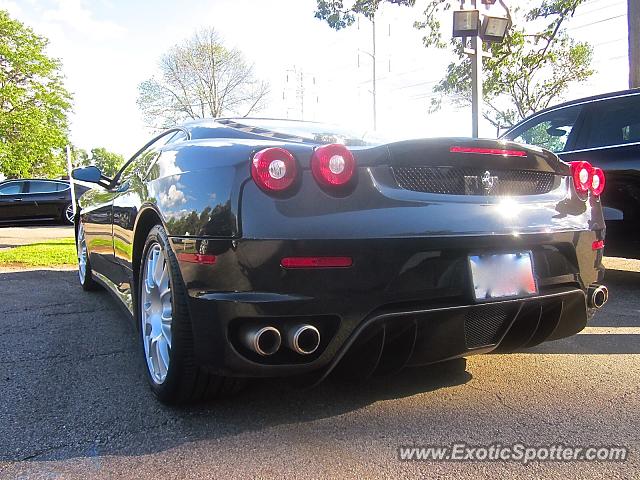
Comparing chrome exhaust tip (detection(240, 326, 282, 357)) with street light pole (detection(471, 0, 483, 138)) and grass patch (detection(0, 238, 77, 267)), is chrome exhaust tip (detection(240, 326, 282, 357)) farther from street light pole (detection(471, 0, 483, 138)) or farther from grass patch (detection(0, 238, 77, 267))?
street light pole (detection(471, 0, 483, 138))

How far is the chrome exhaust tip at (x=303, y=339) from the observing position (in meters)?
1.90

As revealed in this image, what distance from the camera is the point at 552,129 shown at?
5.30 metres

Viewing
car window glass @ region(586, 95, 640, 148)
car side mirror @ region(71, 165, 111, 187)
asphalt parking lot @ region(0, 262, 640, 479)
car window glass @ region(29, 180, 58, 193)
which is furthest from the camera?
car window glass @ region(29, 180, 58, 193)

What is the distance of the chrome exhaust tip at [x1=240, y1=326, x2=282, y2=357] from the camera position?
190 cm

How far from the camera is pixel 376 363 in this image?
2113mm

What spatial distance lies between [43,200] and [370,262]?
1556 cm

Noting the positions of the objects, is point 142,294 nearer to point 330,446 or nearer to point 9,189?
point 330,446

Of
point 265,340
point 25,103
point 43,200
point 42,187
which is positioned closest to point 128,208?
point 265,340

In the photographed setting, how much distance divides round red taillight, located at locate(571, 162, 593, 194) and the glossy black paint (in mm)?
303

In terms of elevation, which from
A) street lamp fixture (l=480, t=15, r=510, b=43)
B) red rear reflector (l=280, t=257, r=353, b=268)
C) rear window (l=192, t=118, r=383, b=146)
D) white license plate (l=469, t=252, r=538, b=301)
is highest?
street lamp fixture (l=480, t=15, r=510, b=43)

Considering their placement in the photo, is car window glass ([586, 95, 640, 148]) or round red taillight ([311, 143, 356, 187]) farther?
car window glass ([586, 95, 640, 148])

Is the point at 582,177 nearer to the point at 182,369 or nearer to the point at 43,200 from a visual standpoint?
the point at 182,369

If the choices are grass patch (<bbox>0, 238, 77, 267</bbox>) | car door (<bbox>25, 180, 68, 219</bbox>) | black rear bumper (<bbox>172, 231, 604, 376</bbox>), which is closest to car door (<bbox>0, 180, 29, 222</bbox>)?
car door (<bbox>25, 180, 68, 219</bbox>)

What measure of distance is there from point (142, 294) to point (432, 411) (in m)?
1.56
